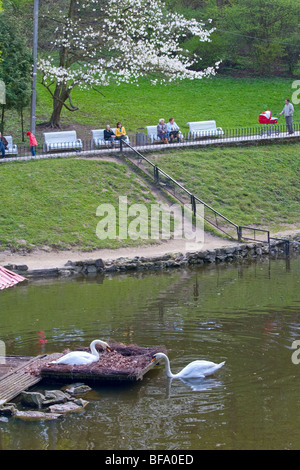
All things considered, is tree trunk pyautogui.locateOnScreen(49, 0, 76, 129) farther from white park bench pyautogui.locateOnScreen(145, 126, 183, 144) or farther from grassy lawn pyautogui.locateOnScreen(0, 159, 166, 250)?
grassy lawn pyautogui.locateOnScreen(0, 159, 166, 250)

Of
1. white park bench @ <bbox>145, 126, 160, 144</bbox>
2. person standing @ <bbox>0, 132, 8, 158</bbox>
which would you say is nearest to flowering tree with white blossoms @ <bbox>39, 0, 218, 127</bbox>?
white park bench @ <bbox>145, 126, 160, 144</bbox>

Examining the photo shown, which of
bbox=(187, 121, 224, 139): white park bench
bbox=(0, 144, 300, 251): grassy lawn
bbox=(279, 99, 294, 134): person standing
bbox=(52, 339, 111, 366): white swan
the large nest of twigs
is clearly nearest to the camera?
the large nest of twigs

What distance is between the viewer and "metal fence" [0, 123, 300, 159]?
3092 centimetres

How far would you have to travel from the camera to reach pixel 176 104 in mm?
44875

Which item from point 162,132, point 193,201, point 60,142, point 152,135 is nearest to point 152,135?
point 152,135

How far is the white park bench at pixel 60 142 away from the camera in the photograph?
102ft

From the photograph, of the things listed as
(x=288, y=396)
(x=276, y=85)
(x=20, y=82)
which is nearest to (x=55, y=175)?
(x=20, y=82)

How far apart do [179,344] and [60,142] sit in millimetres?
18642

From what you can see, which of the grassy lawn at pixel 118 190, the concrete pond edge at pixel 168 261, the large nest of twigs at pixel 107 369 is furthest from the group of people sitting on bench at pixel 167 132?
the large nest of twigs at pixel 107 369

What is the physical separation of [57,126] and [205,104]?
41.9 ft

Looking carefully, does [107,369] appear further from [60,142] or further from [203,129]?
[203,129]

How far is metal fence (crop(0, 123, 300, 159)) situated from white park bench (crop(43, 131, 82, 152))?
0.12m

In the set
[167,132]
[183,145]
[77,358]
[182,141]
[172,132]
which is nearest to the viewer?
[77,358]

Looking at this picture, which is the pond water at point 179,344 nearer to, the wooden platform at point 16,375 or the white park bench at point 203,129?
the wooden platform at point 16,375
